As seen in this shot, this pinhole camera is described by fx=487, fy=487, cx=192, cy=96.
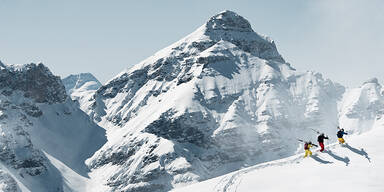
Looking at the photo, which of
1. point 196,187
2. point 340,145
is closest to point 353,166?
point 340,145

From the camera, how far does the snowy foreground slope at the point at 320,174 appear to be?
32.2 metres

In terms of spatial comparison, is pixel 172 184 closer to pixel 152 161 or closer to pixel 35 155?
pixel 152 161

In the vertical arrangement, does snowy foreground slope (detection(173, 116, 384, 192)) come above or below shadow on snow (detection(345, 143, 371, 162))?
below

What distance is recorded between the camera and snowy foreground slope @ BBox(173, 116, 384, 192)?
32191 mm

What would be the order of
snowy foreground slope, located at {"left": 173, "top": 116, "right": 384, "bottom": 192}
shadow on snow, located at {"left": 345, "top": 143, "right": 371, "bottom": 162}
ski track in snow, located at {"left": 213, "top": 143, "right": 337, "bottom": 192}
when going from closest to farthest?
snowy foreground slope, located at {"left": 173, "top": 116, "right": 384, "bottom": 192}
ski track in snow, located at {"left": 213, "top": 143, "right": 337, "bottom": 192}
shadow on snow, located at {"left": 345, "top": 143, "right": 371, "bottom": 162}

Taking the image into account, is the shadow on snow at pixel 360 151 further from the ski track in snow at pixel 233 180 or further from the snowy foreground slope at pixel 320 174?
the ski track in snow at pixel 233 180

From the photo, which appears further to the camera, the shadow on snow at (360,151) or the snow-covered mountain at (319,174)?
the shadow on snow at (360,151)

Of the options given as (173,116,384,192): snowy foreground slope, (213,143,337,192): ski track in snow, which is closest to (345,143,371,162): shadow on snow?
(173,116,384,192): snowy foreground slope

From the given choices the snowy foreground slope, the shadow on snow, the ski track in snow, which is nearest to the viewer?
the snowy foreground slope

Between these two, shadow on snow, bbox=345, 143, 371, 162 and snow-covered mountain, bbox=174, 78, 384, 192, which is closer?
snow-covered mountain, bbox=174, 78, 384, 192

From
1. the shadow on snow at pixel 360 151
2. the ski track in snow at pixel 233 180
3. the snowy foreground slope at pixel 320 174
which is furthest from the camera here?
the shadow on snow at pixel 360 151

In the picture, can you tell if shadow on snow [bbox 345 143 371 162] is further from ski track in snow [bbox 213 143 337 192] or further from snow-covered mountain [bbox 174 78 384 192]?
ski track in snow [bbox 213 143 337 192]

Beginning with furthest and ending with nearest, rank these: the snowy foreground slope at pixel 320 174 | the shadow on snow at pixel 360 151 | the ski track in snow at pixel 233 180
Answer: the shadow on snow at pixel 360 151
the ski track in snow at pixel 233 180
the snowy foreground slope at pixel 320 174

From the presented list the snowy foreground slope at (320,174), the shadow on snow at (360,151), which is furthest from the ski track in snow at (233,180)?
the shadow on snow at (360,151)
